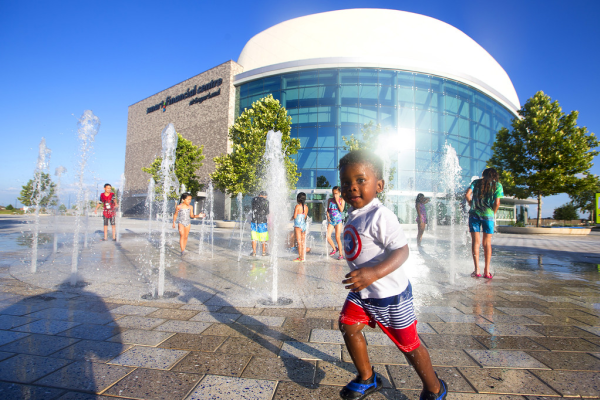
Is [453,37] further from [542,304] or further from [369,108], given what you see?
[542,304]

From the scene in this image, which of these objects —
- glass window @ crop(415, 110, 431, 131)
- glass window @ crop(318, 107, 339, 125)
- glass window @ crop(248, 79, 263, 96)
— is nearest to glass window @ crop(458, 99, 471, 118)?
glass window @ crop(415, 110, 431, 131)

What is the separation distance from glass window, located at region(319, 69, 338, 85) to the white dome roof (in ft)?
1.85

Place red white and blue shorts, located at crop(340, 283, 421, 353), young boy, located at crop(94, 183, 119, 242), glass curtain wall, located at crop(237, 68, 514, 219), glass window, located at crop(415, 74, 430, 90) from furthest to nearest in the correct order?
glass window, located at crop(415, 74, 430, 90) → glass curtain wall, located at crop(237, 68, 514, 219) → young boy, located at crop(94, 183, 119, 242) → red white and blue shorts, located at crop(340, 283, 421, 353)

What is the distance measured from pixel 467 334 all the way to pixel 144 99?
4776 cm

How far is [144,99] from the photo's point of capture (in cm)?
4159

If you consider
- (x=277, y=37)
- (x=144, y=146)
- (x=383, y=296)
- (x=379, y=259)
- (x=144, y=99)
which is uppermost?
(x=277, y=37)

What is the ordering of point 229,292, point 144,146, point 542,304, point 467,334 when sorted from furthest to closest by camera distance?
point 144,146 < point 229,292 < point 542,304 < point 467,334

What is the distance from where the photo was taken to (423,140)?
25.5m

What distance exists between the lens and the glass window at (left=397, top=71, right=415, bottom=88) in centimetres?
2520

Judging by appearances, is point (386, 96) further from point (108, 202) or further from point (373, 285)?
point (373, 285)

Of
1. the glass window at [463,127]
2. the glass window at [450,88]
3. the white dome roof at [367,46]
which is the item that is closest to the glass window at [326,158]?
the white dome roof at [367,46]

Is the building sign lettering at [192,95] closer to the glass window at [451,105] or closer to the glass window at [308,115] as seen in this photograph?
the glass window at [308,115]

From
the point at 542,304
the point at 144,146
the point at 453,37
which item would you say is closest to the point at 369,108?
the point at 453,37

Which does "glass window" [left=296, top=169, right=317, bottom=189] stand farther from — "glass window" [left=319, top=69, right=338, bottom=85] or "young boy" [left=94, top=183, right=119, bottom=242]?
"young boy" [left=94, top=183, right=119, bottom=242]
